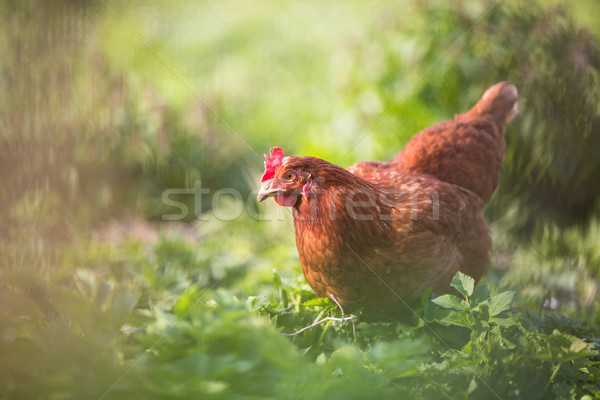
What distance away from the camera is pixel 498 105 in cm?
286

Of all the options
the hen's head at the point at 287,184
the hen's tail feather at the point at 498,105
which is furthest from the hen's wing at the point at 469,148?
the hen's head at the point at 287,184

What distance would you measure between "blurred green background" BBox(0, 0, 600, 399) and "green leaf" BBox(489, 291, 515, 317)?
0.61 metres

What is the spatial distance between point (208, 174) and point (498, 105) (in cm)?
266

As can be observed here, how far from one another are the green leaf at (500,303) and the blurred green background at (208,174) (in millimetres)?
607

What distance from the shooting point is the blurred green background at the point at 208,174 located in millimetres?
1144

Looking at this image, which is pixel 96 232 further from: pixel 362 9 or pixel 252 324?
pixel 362 9

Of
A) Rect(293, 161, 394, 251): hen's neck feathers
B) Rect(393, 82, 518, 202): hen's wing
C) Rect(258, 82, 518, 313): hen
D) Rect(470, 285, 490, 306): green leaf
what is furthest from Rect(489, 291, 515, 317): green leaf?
Rect(393, 82, 518, 202): hen's wing

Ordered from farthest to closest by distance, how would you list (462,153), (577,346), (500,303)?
(462,153) → (500,303) → (577,346)

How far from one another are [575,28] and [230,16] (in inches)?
207

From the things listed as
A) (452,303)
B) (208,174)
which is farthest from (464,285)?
(208,174)

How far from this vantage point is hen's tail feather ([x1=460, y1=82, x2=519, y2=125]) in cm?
286

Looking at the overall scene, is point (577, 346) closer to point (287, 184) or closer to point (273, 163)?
point (287, 184)

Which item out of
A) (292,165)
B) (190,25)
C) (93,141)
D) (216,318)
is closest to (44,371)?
(216,318)

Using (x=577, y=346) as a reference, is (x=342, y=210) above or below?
above
